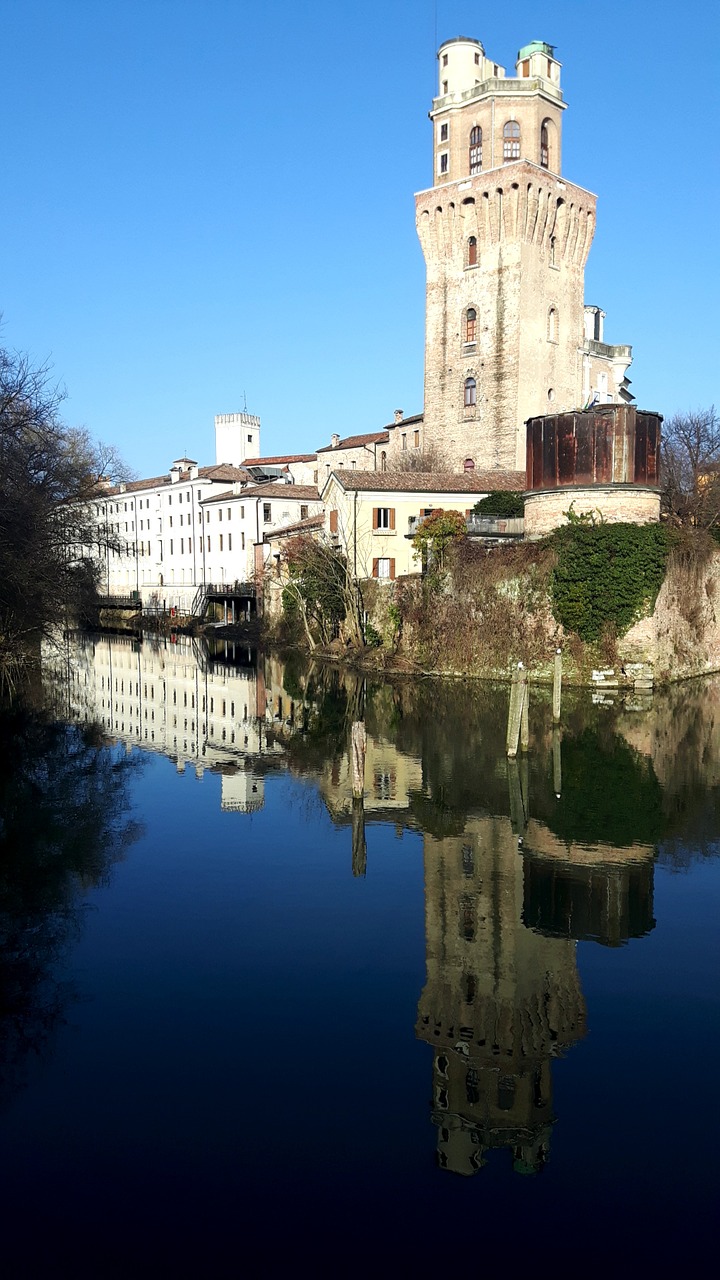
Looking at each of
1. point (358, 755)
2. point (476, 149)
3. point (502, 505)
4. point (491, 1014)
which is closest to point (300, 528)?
point (502, 505)

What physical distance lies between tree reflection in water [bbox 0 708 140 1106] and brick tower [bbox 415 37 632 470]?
3411cm

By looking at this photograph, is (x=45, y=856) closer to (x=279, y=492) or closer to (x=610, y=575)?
(x=610, y=575)

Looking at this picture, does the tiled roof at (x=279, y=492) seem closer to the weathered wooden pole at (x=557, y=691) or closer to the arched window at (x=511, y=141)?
the arched window at (x=511, y=141)

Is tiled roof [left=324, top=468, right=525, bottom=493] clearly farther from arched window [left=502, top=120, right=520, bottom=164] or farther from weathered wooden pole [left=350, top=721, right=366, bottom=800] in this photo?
weathered wooden pole [left=350, top=721, right=366, bottom=800]

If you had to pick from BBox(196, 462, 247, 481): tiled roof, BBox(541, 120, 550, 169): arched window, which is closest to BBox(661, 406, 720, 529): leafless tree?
BBox(541, 120, 550, 169): arched window

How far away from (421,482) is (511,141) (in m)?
20.1

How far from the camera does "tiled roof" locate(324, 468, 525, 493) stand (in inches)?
1700

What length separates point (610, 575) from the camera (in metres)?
30.1

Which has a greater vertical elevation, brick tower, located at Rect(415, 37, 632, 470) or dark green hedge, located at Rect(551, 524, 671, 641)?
brick tower, located at Rect(415, 37, 632, 470)

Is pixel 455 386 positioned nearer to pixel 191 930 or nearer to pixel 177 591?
pixel 177 591

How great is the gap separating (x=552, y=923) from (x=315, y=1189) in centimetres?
550

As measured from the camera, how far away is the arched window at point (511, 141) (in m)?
49.5

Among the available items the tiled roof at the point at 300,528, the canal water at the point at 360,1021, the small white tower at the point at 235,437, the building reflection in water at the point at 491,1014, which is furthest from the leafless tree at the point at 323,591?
the small white tower at the point at 235,437

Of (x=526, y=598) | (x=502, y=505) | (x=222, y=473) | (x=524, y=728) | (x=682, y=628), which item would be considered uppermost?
(x=222, y=473)
